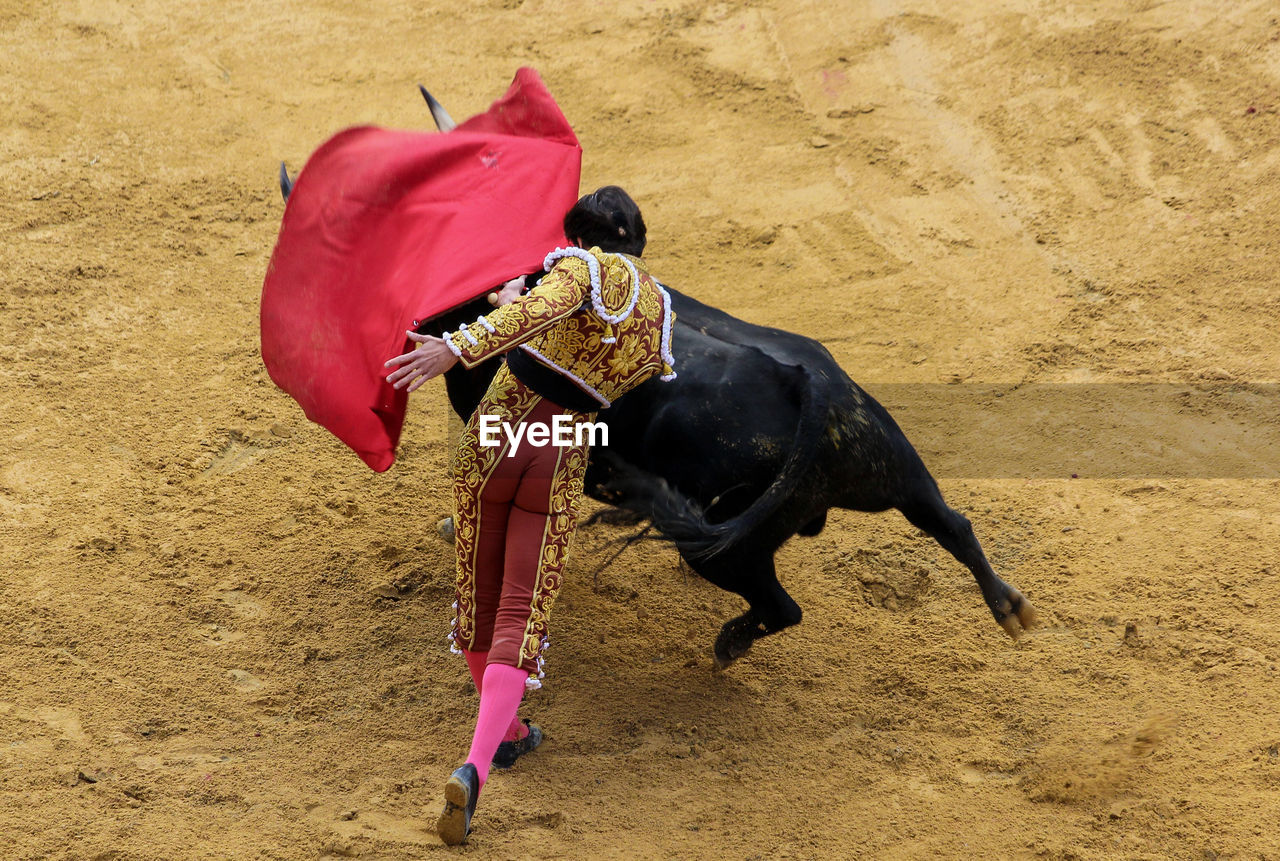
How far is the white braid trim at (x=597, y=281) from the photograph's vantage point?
260 centimetres

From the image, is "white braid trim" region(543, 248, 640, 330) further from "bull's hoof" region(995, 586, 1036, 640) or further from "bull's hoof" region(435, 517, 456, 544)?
"bull's hoof" region(435, 517, 456, 544)

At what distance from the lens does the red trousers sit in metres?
2.89

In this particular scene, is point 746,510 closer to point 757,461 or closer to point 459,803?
point 757,461

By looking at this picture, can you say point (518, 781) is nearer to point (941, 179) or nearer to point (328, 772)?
point (328, 772)

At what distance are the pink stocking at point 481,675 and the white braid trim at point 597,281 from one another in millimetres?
971

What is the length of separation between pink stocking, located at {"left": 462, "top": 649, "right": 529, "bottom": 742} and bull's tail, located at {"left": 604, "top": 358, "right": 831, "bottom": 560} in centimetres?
57

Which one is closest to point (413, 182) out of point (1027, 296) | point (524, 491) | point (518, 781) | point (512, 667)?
point (524, 491)

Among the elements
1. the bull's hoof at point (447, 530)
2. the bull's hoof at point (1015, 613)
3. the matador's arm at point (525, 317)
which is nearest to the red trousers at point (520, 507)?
the matador's arm at point (525, 317)

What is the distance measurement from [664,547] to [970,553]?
0.98m

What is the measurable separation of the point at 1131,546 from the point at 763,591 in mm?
1453

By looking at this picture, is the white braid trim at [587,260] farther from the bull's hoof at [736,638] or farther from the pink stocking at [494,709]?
the bull's hoof at [736,638]

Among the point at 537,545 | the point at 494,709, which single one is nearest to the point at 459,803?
the point at 494,709

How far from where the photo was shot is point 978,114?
6.21 m

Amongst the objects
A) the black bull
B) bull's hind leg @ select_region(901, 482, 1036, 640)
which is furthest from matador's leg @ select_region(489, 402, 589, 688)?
bull's hind leg @ select_region(901, 482, 1036, 640)
